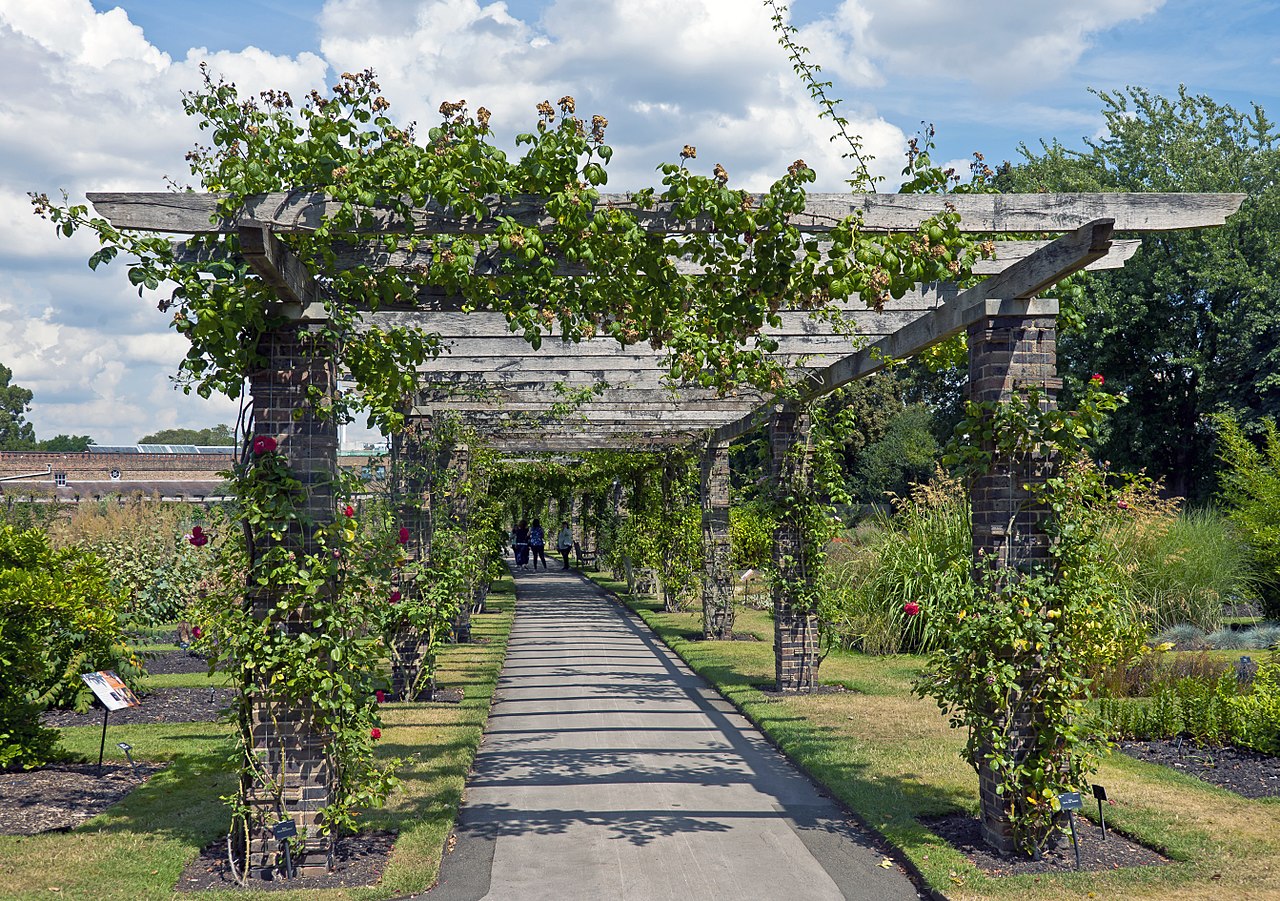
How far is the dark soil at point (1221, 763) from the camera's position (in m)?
6.57

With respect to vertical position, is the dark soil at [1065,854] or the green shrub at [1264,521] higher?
the green shrub at [1264,521]

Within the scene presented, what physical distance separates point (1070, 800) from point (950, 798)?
4.09ft

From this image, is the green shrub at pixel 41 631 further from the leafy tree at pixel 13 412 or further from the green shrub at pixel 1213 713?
the leafy tree at pixel 13 412

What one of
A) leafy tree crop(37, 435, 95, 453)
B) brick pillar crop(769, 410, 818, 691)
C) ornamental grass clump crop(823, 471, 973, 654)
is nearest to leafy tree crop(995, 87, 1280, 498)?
ornamental grass clump crop(823, 471, 973, 654)

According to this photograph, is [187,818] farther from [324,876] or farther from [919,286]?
[919,286]

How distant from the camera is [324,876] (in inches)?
198

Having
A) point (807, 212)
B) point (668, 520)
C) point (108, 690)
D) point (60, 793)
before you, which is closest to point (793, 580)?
point (807, 212)

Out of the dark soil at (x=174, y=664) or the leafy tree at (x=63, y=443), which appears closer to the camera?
the dark soil at (x=174, y=664)

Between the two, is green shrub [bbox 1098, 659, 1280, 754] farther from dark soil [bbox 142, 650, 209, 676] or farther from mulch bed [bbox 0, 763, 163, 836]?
dark soil [bbox 142, 650, 209, 676]

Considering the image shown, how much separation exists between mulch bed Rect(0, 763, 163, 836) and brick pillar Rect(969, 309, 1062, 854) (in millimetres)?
5147

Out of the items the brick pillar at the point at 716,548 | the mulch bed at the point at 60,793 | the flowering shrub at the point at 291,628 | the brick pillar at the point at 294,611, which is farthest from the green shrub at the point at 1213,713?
the brick pillar at the point at 716,548

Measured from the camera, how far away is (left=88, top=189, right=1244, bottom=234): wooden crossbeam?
4852mm

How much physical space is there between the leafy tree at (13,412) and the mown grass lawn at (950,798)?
80141 mm

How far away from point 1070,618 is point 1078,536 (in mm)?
425
